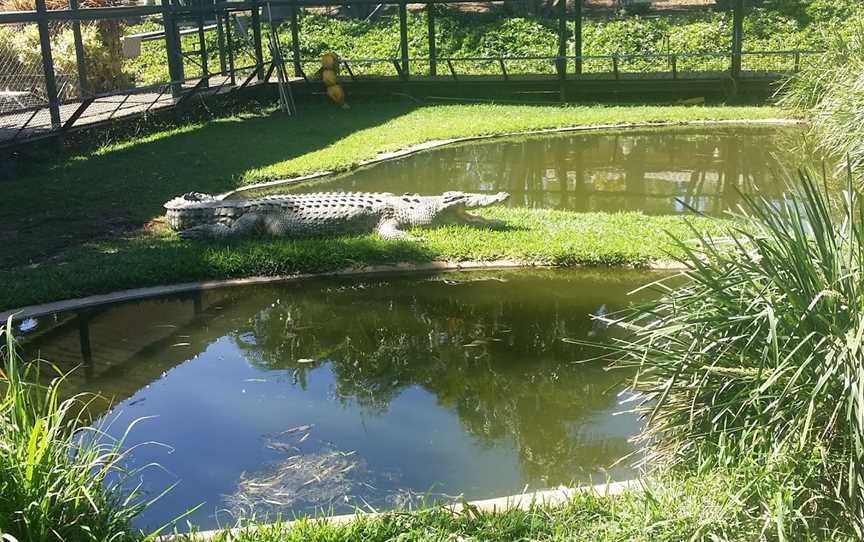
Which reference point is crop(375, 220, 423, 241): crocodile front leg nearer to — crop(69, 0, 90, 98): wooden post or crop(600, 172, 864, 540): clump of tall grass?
crop(600, 172, 864, 540): clump of tall grass

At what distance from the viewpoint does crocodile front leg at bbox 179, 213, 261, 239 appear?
7781mm

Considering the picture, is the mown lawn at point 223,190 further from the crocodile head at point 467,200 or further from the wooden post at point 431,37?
the wooden post at point 431,37

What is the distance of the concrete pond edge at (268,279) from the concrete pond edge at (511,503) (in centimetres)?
323

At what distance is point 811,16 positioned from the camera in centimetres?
1791

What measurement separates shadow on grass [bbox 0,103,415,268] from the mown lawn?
0.02m

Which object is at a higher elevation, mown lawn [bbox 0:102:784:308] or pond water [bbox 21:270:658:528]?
mown lawn [bbox 0:102:784:308]

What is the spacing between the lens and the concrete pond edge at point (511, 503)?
3.27 m

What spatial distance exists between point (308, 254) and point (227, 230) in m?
1.12

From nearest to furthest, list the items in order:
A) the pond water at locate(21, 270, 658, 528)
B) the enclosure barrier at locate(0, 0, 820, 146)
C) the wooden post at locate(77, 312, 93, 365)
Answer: the pond water at locate(21, 270, 658, 528)
the wooden post at locate(77, 312, 93, 365)
the enclosure barrier at locate(0, 0, 820, 146)

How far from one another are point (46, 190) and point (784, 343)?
8.13m

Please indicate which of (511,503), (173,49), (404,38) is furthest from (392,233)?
(404,38)

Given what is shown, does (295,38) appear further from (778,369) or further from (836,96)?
(778,369)

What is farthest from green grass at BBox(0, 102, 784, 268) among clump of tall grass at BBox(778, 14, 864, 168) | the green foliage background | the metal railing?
the green foliage background

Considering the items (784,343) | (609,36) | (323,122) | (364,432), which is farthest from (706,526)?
(609,36)
